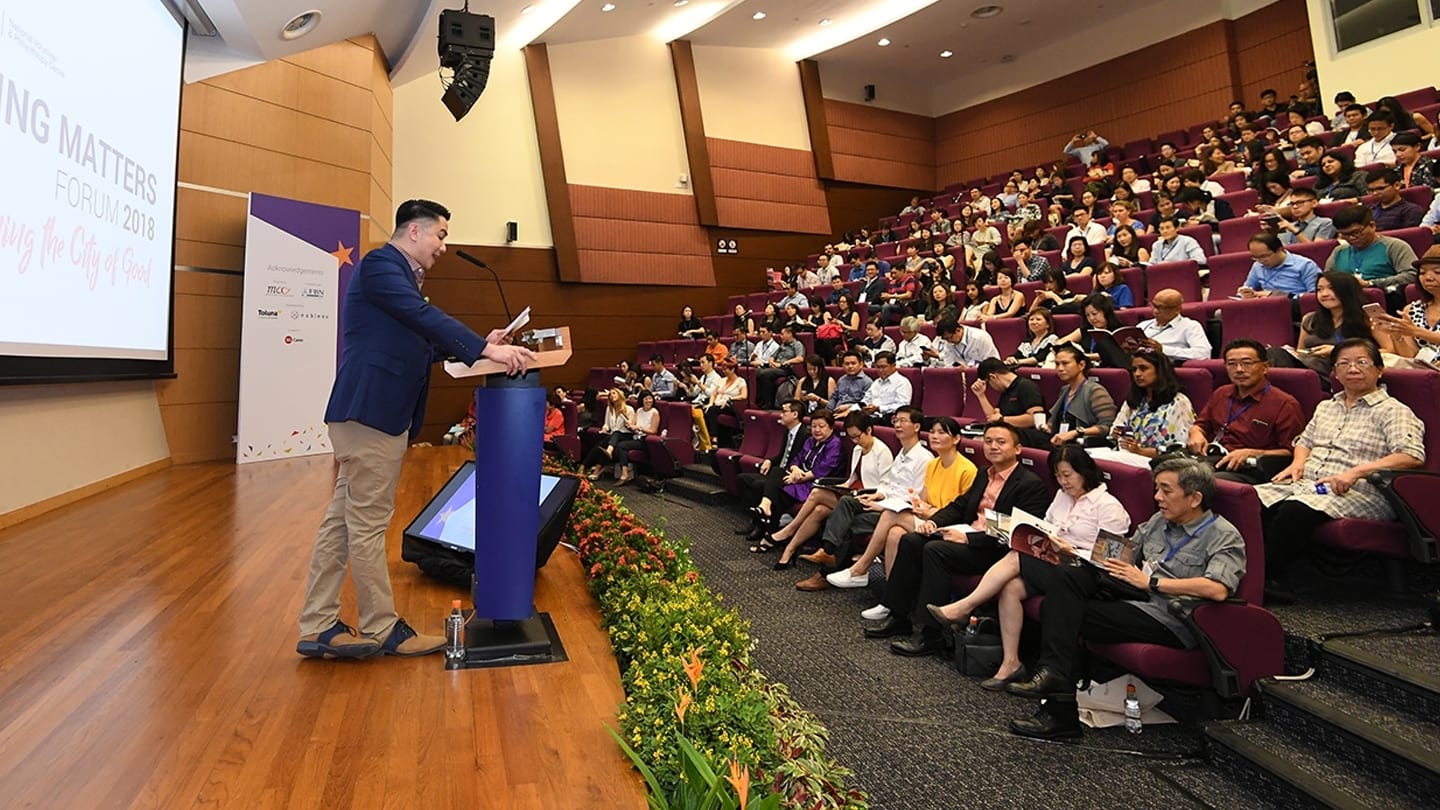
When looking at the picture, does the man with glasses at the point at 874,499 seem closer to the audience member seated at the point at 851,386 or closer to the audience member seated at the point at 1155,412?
the audience member seated at the point at 1155,412

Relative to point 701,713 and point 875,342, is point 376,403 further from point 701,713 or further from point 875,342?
point 875,342

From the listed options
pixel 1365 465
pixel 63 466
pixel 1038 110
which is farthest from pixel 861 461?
pixel 1038 110

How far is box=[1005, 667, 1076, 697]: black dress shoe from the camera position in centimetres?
190

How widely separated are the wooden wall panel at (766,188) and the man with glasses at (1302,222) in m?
5.50

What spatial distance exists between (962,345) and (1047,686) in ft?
8.79

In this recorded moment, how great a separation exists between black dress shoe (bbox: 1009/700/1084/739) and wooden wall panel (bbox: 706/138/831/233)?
7358 mm

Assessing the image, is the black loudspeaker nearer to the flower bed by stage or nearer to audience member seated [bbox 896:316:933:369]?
audience member seated [bbox 896:316:933:369]

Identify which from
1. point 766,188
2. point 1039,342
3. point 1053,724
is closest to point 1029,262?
point 1039,342

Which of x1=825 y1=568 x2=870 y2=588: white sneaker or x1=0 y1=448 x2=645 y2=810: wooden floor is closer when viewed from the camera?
x1=0 y1=448 x2=645 y2=810: wooden floor

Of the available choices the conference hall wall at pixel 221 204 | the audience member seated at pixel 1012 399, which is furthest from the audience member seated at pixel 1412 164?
the conference hall wall at pixel 221 204

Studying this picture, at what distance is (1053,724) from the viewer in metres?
1.81

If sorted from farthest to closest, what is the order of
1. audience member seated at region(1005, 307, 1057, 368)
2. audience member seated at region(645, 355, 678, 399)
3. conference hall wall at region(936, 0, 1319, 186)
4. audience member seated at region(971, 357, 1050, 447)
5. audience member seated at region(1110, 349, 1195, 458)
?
1. conference hall wall at region(936, 0, 1319, 186)
2. audience member seated at region(645, 355, 678, 399)
3. audience member seated at region(1005, 307, 1057, 368)
4. audience member seated at region(971, 357, 1050, 447)
5. audience member seated at region(1110, 349, 1195, 458)

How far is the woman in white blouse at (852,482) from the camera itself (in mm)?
3311

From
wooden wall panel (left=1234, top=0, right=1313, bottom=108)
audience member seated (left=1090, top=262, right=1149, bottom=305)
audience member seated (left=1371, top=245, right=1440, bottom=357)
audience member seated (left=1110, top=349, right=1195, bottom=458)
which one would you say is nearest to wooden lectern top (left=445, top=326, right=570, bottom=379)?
audience member seated (left=1110, top=349, right=1195, bottom=458)
